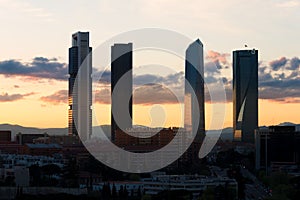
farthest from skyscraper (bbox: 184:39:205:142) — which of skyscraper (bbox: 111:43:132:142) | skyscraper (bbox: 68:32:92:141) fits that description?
skyscraper (bbox: 68:32:92:141)

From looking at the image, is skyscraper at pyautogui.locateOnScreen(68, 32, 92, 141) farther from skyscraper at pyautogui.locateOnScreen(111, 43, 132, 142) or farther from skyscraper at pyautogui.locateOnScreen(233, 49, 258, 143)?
skyscraper at pyautogui.locateOnScreen(233, 49, 258, 143)

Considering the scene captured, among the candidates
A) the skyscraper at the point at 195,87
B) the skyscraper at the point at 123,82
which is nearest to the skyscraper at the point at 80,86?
the skyscraper at the point at 123,82

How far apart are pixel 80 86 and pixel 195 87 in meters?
8.44

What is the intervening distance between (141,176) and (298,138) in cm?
1284

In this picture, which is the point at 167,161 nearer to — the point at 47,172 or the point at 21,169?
the point at 47,172

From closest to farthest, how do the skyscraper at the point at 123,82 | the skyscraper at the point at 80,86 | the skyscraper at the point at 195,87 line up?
the skyscraper at the point at 123,82 → the skyscraper at the point at 195,87 → the skyscraper at the point at 80,86

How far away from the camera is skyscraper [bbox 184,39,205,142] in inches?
1914

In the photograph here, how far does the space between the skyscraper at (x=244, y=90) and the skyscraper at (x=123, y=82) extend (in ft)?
37.1

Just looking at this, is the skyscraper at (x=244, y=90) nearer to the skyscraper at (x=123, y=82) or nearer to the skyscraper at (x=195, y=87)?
the skyscraper at (x=195, y=87)

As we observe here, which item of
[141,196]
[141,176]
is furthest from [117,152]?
[141,196]

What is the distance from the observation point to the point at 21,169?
22.2 m

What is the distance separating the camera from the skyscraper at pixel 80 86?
170ft

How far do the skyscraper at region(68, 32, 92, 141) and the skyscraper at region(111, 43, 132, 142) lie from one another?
82.0 inches

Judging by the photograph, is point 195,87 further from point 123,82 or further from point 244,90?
point 244,90
